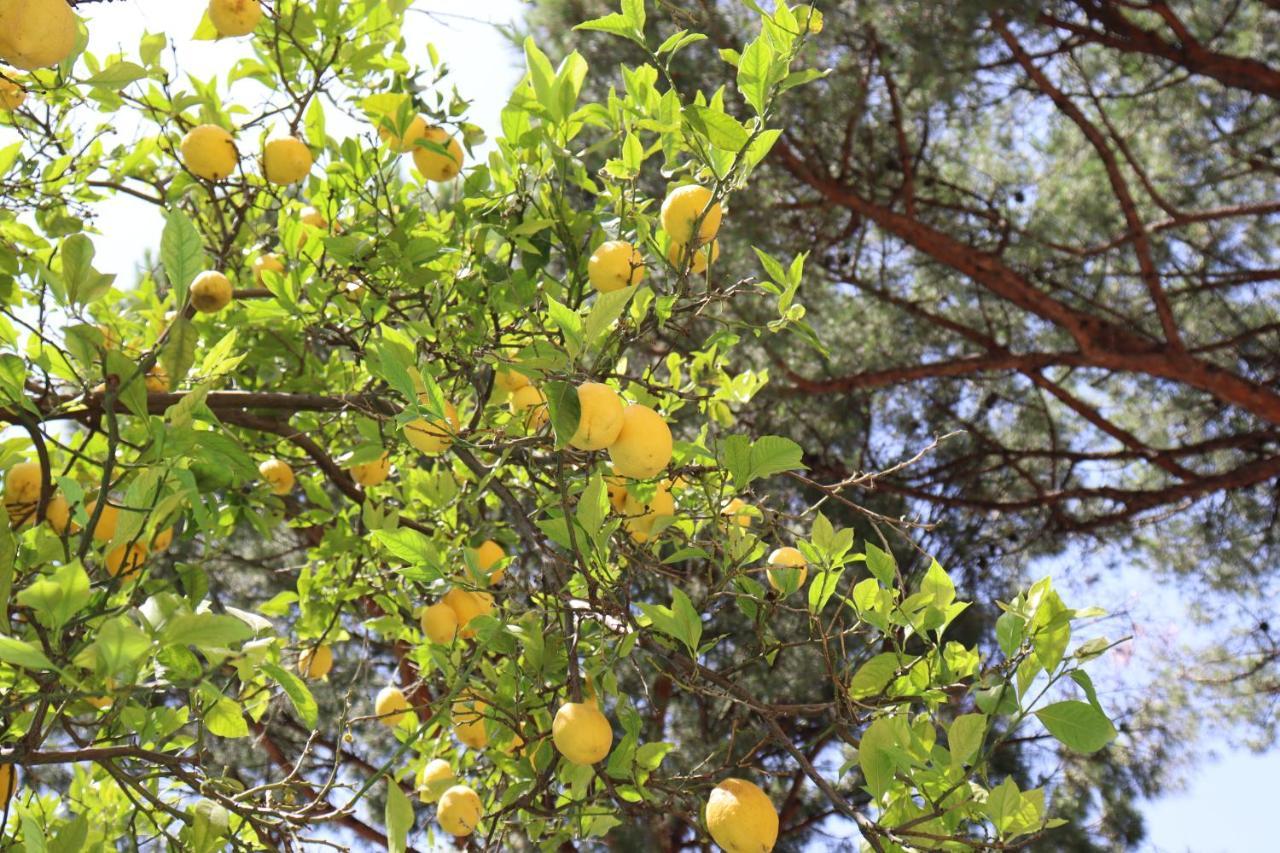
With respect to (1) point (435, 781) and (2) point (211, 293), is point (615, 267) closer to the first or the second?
(2) point (211, 293)

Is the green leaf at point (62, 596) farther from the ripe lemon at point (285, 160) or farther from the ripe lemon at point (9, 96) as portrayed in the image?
the ripe lemon at point (285, 160)

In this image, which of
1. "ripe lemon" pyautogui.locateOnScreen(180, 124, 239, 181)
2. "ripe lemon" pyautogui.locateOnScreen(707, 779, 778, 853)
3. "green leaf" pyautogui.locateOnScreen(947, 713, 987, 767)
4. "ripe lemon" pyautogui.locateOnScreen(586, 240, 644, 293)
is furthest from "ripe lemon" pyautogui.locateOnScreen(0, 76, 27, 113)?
"green leaf" pyautogui.locateOnScreen(947, 713, 987, 767)

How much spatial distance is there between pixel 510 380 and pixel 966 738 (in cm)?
72

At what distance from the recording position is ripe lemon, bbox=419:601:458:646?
1453 millimetres

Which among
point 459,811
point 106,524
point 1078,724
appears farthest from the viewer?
point 459,811

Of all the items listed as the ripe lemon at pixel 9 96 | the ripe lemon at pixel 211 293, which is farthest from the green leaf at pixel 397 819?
the ripe lemon at pixel 9 96

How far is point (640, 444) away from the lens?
1.02m

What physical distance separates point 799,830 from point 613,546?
322cm

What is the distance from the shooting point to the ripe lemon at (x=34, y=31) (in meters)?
0.94

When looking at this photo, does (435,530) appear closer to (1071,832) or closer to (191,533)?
(191,533)

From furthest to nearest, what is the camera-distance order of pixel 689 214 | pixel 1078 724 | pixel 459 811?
1. pixel 459 811
2. pixel 689 214
3. pixel 1078 724

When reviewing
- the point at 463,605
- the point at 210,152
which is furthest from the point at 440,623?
the point at 210,152

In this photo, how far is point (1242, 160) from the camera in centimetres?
449

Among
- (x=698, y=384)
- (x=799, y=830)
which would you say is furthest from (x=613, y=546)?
(x=799, y=830)
